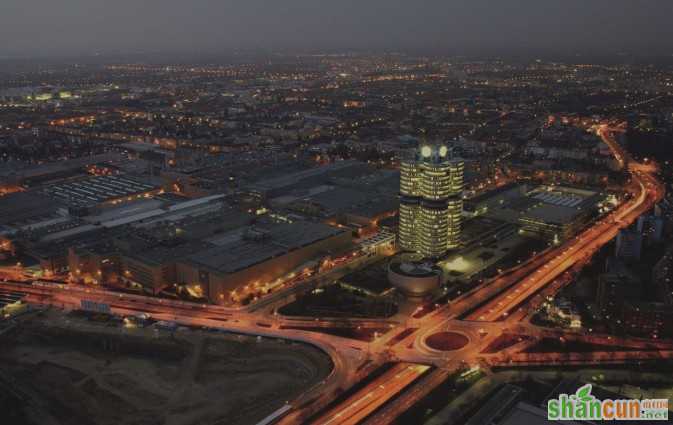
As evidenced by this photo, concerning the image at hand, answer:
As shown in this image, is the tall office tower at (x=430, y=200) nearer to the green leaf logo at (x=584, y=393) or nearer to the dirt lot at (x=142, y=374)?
the dirt lot at (x=142, y=374)

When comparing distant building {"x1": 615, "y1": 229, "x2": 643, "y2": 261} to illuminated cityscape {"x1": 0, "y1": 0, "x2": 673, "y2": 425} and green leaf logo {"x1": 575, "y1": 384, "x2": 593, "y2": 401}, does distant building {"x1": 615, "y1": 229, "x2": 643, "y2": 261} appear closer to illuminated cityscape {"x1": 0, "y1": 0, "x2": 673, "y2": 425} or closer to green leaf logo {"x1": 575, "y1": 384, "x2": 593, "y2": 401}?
illuminated cityscape {"x1": 0, "y1": 0, "x2": 673, "y2": 425}

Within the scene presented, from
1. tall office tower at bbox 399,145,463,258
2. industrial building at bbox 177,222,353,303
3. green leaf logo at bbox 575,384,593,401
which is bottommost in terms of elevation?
green leaf logo at bbox 575,384,593,401

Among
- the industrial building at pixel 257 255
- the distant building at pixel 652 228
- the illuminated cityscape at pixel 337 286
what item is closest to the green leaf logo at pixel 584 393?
the illuminated cityscape at pixel 337 286

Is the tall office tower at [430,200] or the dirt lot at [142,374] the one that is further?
the tall office tower at [430,200]

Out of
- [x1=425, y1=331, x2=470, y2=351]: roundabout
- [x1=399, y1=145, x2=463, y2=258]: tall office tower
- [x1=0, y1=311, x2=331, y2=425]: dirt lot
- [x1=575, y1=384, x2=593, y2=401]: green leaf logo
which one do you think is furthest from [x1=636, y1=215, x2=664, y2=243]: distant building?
[x1=0, y1=311, x2=331, y2=425]: dirt lot

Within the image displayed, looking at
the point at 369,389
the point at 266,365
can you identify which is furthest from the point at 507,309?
the point at 266,365

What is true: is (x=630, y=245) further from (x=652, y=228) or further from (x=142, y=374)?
(x=142, y=374)

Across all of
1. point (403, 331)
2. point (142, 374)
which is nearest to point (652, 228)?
point (403, 331)
